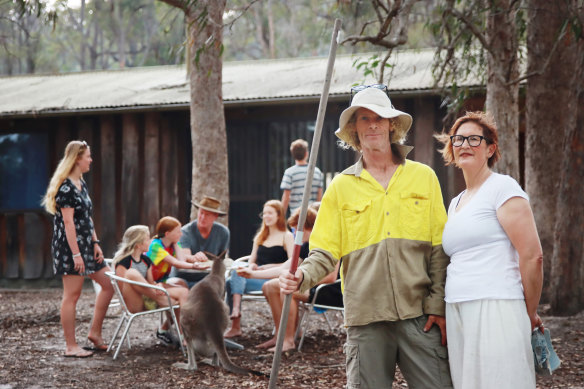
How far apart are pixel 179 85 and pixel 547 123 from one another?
6.89 metres

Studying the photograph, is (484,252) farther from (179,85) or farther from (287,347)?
(179,85)

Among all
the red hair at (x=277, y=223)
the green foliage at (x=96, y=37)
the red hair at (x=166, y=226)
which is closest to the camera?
the red hair at (x=166, y=226)

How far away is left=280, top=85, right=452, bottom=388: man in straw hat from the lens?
3076 millimetres

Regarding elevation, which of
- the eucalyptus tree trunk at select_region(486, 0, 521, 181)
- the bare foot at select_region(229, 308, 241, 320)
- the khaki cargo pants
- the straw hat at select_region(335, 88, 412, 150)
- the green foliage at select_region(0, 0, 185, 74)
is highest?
the green foliage at select_region(0, 0, 185, 74)

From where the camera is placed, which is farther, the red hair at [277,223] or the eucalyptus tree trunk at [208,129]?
the eucalyptus tree trunk at [208,129]

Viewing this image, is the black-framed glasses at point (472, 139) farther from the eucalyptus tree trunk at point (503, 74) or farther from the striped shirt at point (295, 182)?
the striped shirt at point (295, 182)

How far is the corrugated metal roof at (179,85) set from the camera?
1151cm

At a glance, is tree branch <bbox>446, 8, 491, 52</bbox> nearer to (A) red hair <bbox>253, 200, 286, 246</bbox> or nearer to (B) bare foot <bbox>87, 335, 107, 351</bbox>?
(A) red hair <bbox>253, 200, 286, 246</bbox>

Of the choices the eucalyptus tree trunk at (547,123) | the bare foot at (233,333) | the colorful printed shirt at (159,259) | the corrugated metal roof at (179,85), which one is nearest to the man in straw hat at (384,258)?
the colorful printed shirt at (159,259)

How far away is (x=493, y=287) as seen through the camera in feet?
9.45

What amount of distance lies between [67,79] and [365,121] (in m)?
13.5

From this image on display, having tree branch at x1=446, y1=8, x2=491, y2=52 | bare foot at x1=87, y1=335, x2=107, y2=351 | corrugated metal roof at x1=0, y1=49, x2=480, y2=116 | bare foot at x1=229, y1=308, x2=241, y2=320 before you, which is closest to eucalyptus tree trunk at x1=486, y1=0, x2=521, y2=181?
tree branch at x1=446, y1=8, x2=491, y2=52

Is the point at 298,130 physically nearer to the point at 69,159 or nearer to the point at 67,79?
the point at 67,79

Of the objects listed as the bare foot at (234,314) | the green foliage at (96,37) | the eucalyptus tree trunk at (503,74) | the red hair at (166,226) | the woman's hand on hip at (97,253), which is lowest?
the bare foot at (234,314)
